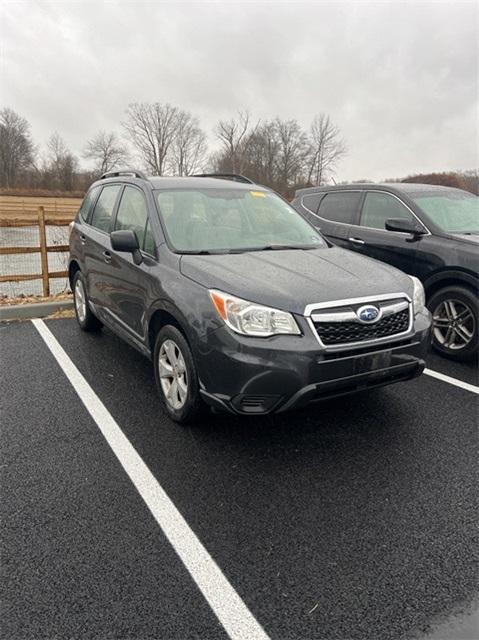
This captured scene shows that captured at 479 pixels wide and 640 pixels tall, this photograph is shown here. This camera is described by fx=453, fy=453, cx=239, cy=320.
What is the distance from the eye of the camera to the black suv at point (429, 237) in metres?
4.70

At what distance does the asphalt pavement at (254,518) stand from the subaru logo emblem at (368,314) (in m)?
0.90

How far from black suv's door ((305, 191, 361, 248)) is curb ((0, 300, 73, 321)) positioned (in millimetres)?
3846

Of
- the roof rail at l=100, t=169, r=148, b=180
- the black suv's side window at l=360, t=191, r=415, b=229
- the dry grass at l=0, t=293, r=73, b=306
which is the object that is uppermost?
the roof rail at l=100, t=169, r=148, b=180

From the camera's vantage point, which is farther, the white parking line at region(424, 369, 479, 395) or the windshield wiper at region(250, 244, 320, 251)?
the white parking line at region(424, 369, 479, 395)

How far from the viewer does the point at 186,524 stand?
2.37 meters

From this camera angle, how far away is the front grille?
276 centimetres

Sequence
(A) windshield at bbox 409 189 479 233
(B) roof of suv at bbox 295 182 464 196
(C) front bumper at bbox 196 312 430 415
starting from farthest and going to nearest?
1. (B) roof of suv at bbox 295 182 464 196
2. (A) windshield at bbox 409 189 479 233
3. (C) front bumper at bbox 196 312 430 415

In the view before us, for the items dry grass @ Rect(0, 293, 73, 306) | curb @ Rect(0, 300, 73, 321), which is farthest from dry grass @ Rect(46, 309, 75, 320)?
dry grass @ Rect(0, 293, 73, 306)

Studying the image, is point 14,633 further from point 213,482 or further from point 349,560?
point 349,560

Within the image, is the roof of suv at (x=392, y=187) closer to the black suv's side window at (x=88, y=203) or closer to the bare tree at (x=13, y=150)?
the black suv's side window at (x=88, y=203)

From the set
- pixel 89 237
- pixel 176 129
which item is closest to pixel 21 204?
pixel 89 237

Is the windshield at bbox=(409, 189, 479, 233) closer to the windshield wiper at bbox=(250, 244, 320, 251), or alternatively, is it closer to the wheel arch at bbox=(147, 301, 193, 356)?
the windshield wiper at bbox=(250, 244, 320, 251)

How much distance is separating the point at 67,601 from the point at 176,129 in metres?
83.0

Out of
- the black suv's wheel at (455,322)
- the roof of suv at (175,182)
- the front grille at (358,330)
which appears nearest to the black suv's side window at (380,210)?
the black suv's wheel at (455,322)
